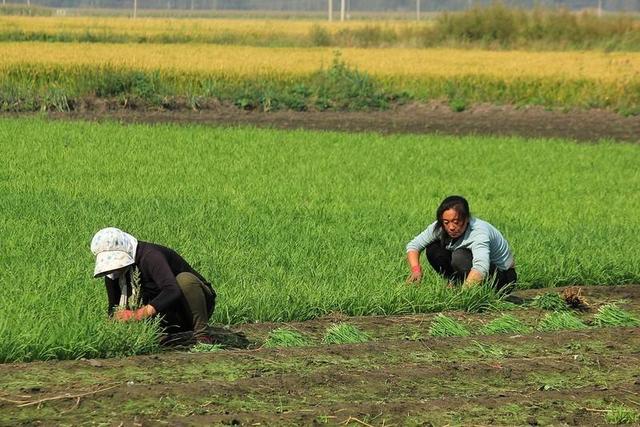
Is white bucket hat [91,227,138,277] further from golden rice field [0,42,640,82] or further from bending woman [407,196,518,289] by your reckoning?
golden rice field [0,42,640,82]

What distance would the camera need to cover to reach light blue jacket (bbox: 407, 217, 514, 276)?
9086 mm

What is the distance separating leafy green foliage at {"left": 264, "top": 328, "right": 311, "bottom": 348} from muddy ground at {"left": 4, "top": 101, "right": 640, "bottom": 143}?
1679 cm

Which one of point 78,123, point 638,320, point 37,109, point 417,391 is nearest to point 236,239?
point 638,320

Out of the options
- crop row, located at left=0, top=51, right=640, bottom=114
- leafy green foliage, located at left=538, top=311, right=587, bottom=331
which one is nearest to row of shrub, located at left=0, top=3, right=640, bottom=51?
crop row, located at left=0, top=51, right=640, bottom=114

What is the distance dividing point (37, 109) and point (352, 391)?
20.6m

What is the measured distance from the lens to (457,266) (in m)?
9.37

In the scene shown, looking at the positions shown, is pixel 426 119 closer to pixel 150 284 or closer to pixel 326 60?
pixel 326 60

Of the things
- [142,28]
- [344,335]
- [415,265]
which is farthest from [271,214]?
[142,28]

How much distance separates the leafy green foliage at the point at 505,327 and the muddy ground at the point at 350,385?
0.90ft

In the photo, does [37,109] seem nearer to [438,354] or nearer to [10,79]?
[10,79]

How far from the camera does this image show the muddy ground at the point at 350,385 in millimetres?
6035

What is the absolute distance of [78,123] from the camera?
22250 millimetres

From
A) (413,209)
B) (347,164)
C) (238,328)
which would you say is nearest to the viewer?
(238,328)

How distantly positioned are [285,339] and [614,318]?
8.58 ft
